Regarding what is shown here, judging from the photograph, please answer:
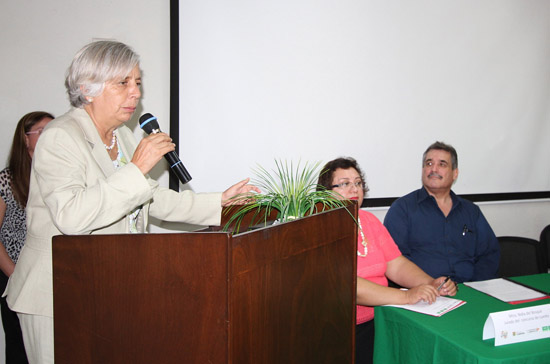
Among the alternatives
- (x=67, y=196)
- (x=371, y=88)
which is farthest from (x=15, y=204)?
(x=371, y=88)

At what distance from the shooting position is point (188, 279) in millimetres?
936

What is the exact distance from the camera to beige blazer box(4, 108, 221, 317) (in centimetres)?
120

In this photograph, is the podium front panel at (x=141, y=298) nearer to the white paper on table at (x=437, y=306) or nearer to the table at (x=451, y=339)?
the table at (x=451, y=339)

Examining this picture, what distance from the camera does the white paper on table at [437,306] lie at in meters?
1.89

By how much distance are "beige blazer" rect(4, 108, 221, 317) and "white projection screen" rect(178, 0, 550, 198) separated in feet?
5.18

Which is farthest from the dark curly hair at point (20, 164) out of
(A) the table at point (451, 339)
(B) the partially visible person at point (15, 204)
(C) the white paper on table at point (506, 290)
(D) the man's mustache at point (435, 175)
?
(D) the man's mustache at point (435, 175)

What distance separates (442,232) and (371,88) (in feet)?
3.90

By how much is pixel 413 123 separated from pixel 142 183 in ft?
9.42

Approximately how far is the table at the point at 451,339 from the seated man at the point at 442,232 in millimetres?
774

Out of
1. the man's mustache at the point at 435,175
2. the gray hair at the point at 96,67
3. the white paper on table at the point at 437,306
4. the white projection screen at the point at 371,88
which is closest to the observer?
the gray hair at the point at 96,67

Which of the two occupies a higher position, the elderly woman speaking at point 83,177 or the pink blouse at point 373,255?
the elderly woman speaking at point 83,177

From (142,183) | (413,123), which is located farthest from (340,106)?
(142,183)

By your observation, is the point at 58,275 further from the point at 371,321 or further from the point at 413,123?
the point at 413,123

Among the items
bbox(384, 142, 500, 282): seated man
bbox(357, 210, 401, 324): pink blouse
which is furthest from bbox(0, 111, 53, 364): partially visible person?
bbox(384, 142, 500, 282): seated man
